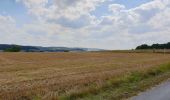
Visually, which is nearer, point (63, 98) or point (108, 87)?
point (63, 98)

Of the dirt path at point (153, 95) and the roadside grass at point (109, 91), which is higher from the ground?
the roadside grass at point (109, 91)

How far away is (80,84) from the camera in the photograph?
18797mm

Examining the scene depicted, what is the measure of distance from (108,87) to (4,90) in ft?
15.4

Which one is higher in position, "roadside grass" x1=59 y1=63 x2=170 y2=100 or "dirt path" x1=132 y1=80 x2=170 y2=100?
"roadside grass" x1=59 y1=63 x2=170 y2=100

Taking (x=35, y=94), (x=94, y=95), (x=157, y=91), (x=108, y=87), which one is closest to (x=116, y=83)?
(x=108, y=87)

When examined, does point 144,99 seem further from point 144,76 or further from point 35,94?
point 144,76

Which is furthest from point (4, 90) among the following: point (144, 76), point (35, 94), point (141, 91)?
point (144, 76)

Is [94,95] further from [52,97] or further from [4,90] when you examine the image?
[4,90]

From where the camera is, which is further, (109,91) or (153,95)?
(109,91)

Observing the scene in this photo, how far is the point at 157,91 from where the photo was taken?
16984mm

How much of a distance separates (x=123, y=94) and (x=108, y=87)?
2.41 metres

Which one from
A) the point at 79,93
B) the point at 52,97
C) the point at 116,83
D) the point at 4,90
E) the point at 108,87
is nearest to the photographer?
the point at 52,97

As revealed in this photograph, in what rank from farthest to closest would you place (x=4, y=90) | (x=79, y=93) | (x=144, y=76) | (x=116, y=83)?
(x=144, y=76)
(x=116, y=83)
(x=4, y=90)
(x=79, y=93)

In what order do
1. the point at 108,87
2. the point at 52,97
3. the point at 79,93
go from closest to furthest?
the point at 52,97 < the point at 79,93 < the point at 108,87
